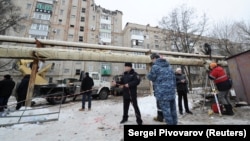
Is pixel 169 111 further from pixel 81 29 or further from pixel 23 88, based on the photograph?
pixel 81 29

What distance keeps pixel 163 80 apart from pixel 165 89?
20 cm

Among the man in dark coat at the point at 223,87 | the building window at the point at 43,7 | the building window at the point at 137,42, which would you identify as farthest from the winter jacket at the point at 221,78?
the building window at the point at 43,7

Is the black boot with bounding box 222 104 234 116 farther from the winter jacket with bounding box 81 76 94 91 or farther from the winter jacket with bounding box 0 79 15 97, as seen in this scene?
the winter jacket with bounding box 0 79 15 97

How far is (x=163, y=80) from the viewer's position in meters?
3.03

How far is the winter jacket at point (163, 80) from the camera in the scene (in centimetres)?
293

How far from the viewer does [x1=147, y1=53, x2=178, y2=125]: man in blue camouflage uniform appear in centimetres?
284

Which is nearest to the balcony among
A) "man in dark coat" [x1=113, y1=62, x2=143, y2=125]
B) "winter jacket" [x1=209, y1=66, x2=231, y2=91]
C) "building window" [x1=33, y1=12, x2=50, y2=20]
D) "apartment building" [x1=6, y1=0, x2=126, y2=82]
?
"apartment building" [x1=6, y1=0, x2=126, y2=82]

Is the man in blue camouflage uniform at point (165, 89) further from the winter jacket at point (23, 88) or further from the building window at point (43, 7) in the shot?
the building window at point (43, 7)

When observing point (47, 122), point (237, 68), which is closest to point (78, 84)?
point (47, 122)

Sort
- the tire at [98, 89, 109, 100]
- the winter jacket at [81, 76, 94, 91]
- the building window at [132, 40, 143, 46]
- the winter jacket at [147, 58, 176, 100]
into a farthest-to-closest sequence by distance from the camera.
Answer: the building window at [132, 40, 143, 46], the tire at [98, 89, 109, 100], the winter jacket at [81, 76, 94, 91], the winter jacket at [147, 58, 176, 100]

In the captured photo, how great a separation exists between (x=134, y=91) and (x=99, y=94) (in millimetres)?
7452

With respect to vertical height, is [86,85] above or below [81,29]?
below

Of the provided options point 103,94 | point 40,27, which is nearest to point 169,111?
point 103,94

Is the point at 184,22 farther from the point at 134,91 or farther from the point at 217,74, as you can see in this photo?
the point at 134,91
